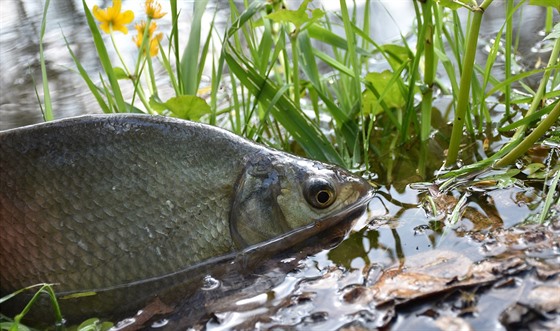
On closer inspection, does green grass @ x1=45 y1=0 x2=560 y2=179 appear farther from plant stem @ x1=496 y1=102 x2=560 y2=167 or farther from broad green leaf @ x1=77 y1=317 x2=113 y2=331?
broad green leaf @ x1=77 y1=317 x2=113 y2=331

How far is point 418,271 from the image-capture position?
8.16 feet

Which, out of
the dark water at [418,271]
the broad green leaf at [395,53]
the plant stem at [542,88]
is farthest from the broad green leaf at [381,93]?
the plant stem at [542,88]

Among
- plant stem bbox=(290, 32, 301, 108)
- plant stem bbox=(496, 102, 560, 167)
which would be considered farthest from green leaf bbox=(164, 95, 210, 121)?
plant stem bbox=(496, 102, 560, 167)

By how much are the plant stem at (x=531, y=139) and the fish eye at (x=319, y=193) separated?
72cm

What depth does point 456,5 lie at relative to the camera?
280cm

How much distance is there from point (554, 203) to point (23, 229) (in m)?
1.92

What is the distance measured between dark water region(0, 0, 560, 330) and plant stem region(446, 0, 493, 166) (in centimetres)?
18

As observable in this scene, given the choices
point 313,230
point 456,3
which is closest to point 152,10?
point 313,230

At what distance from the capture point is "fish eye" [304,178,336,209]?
290 cm

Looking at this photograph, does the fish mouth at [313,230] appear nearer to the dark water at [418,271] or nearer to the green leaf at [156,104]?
the dark water at [418,271]

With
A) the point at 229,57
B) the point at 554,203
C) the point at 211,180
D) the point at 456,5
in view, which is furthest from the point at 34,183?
the point at 554,203

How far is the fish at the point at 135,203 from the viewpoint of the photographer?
9.04 ft

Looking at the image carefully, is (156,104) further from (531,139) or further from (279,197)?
(531,139)

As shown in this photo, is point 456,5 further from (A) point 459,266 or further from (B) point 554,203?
(A) point 459,266
